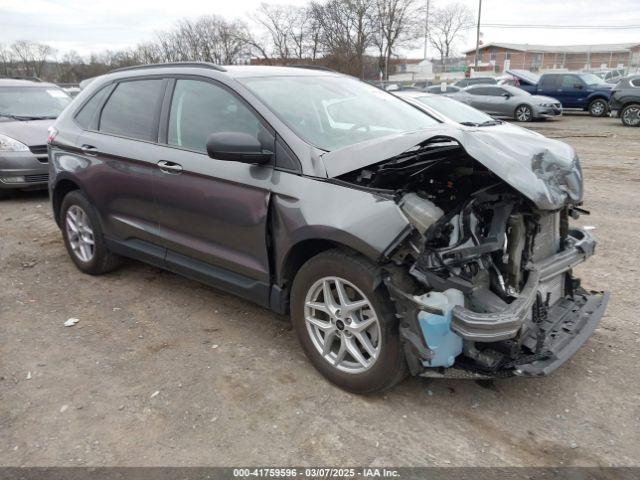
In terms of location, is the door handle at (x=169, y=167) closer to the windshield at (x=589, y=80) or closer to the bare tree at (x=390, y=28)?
the windshield at (x=589, y=80)

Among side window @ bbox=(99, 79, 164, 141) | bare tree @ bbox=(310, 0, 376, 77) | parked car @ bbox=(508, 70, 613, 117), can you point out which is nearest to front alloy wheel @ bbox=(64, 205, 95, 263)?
side window @ bbox=(99, 79, 164, 141)

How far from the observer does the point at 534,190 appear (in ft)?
8.44

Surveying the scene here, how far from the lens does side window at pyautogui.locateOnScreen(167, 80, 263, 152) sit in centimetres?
333

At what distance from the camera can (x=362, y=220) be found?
8.73ft

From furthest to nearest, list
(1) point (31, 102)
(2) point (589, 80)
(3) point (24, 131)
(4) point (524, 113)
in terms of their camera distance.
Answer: (2) point (589, 80), (4) point (524, 113), (1) point (31, 102), (3) point (24, 131)

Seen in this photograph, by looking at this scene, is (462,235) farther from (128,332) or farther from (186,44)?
(186,44)

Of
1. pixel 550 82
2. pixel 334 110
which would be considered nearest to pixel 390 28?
pixel 550 82

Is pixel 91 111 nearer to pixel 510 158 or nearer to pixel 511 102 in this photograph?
pixel 510 158

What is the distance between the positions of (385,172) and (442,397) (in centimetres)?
132

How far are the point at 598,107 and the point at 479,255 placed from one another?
68.6 feet

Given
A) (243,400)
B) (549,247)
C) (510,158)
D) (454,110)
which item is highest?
(510,158)

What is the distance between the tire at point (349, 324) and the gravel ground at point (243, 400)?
6.3 inches

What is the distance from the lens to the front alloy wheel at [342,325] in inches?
110

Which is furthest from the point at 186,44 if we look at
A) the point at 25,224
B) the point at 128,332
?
the point at 128,332
